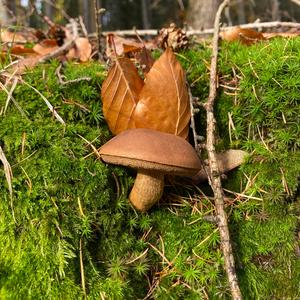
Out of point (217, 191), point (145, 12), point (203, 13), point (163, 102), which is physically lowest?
point (217, 191)

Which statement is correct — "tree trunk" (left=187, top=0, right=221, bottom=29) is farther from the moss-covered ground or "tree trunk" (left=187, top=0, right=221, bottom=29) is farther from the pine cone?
the moss-covered ground

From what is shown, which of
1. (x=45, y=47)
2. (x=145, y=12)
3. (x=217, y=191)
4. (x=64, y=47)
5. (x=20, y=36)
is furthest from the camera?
(x=145, y=12)

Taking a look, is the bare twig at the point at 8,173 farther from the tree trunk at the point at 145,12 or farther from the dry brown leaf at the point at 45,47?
the tree trunk at the point at 145,12

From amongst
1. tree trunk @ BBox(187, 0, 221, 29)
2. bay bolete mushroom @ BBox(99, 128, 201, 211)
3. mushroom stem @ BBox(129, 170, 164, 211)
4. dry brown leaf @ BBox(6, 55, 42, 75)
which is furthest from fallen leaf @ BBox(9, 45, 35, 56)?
tree trunk @ BBox(187, 0, 221, 29)

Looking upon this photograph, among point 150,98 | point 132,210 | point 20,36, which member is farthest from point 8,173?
point 20,36

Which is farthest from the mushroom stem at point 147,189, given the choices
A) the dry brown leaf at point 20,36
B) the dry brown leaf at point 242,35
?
the dry brown leaf at point 20,36

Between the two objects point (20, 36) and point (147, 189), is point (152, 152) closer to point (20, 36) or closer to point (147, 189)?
point (147, 189)

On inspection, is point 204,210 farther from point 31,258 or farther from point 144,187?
point 31,258
